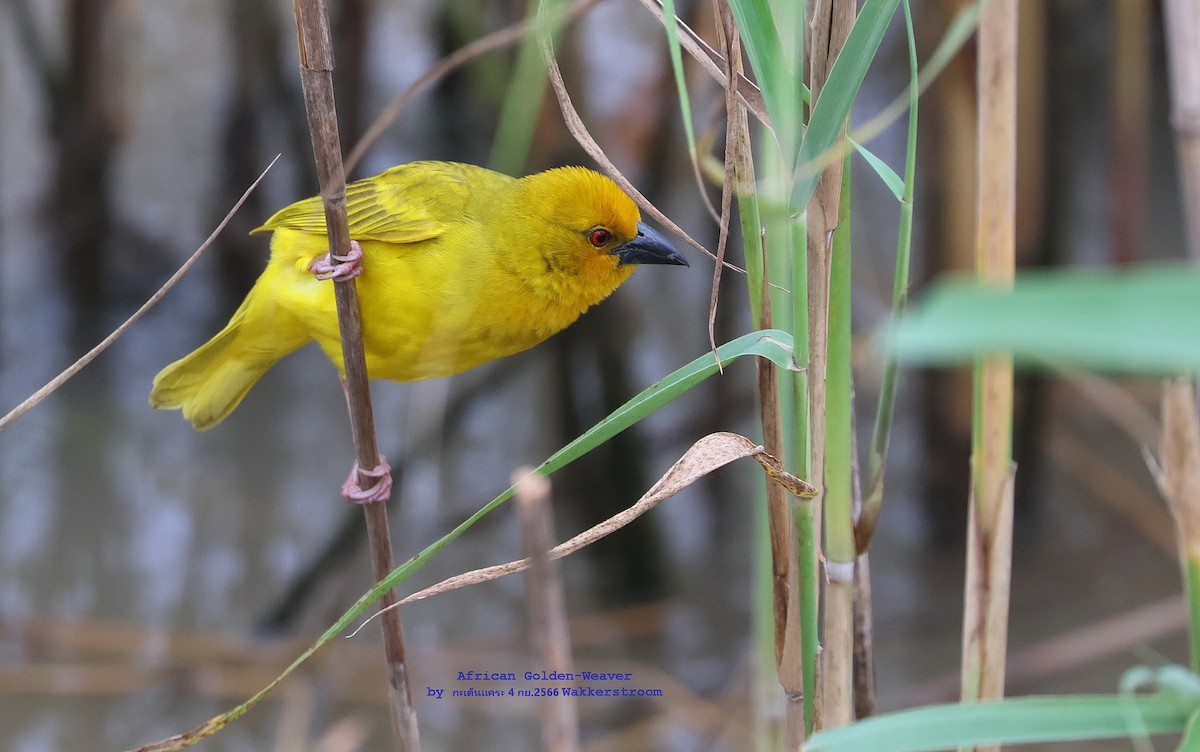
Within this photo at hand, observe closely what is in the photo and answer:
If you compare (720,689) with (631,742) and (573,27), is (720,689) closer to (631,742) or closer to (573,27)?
(631,742)

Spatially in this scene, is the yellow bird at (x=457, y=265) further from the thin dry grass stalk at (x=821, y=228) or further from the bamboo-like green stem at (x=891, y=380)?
the thin dry grass stalk at (x=821, y=228)

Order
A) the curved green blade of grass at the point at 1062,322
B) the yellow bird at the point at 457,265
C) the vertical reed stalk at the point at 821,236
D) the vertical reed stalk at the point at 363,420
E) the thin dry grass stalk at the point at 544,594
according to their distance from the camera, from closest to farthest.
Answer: the curved green blade of grass at the point at 1062,322 → the thin dry grass stalk at the point at 544,594 → the vertical reed stalk at the point at 821,236 → the vertical reed stalk at the point at 363,420 → the yellow bird at the point at 457,265

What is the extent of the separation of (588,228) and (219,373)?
76cm

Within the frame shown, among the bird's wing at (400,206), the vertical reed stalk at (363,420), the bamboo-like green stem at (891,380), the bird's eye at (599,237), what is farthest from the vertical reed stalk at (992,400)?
the bird's wing at (400,206)

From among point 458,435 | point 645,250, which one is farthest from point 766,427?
point 458,435

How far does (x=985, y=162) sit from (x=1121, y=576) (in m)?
3.18

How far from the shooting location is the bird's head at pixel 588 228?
5.74ft

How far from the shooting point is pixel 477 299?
171 cm

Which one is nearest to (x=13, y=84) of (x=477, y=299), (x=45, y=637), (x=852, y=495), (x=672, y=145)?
(x=45, y=637)

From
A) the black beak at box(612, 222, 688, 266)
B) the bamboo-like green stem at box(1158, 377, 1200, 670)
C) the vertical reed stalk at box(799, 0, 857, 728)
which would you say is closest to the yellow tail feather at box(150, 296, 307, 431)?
the black beak at box(612, 222, 688, 266)

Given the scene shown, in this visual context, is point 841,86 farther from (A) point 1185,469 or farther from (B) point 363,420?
(B) point 363,420

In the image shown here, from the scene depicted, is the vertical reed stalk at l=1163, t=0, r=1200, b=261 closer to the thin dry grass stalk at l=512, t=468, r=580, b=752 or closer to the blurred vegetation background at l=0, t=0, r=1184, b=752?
the thin dry grass stalk at l=512, t=468, r=580, b=752

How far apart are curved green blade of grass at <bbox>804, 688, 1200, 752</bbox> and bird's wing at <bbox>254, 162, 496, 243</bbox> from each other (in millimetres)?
1184

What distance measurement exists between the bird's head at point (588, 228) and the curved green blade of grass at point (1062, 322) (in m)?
1.37
